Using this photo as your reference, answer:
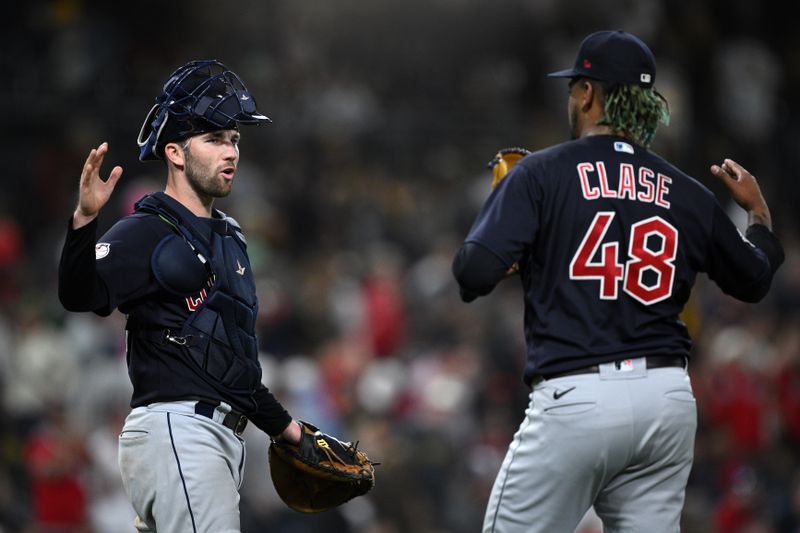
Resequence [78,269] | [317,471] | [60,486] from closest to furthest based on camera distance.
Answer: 1. [78,269]
2. [317,471]
3. [60,486]

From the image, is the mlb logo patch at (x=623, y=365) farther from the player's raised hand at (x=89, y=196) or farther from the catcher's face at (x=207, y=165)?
the player's raised hand at (x=89, y=196)

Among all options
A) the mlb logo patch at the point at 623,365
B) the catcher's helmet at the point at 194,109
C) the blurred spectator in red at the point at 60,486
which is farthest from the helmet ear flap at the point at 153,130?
the blurred spectator in red at the point at 60,486

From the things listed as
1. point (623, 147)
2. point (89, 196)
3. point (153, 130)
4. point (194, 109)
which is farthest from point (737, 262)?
Result: point (89, 196)

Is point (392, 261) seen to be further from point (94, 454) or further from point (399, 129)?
point (94, 454)

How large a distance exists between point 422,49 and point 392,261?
13.1 feet

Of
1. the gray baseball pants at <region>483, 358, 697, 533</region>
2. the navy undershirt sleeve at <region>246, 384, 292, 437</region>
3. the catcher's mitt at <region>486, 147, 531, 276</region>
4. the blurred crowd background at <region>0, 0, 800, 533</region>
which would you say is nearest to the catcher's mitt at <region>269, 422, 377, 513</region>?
the navy undershirt sleeve at <region>246, 384, 292, 437</region>

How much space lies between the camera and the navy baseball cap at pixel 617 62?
13.4 feet

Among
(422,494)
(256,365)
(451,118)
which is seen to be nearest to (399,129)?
(451,118)

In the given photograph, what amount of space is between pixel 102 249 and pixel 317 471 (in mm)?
1072

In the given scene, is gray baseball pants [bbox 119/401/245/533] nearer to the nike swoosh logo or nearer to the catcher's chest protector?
the catcher's chest protector

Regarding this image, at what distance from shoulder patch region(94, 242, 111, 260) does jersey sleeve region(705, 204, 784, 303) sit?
1.92m

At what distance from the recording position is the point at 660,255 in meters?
3.94

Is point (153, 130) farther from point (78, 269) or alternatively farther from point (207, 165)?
point (78, 269)

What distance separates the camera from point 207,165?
4.06 meters
